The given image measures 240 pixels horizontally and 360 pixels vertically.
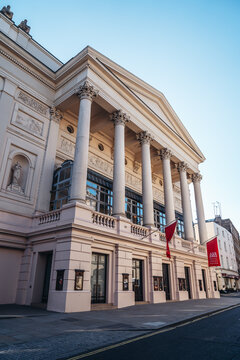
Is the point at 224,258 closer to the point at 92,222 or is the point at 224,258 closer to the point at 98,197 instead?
the point at 98,197

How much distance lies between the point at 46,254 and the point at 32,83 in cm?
1297

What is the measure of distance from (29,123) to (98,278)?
12.0 m

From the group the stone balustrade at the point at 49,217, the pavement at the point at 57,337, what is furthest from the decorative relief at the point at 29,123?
the pavement at the point at 57,337

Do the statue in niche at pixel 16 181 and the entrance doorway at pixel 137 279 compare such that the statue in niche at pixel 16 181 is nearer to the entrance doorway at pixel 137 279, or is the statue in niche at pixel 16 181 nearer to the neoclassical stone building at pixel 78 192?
the neoclassical stone building at pixel 78 192

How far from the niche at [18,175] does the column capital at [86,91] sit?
6135 millimetres

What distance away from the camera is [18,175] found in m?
16.6

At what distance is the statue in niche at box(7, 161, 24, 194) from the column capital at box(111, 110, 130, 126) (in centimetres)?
844

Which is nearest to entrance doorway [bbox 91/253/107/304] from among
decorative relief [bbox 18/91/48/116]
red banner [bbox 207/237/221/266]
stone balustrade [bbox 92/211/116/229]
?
stone balustrade [bbox 92/211/116/229]

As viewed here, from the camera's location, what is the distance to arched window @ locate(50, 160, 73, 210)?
679 inches

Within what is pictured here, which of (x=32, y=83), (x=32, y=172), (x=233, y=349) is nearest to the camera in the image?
(x=233, y=349)

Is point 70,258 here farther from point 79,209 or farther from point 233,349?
point 233,349

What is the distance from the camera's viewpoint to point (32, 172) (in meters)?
17.5

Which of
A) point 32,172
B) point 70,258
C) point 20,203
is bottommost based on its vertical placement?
point 70,258

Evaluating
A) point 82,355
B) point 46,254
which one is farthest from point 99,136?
point 82,355
